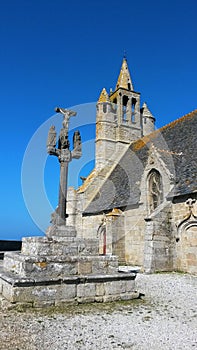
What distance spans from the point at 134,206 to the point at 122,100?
1415cm

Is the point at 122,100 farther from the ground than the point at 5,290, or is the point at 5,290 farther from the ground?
the point at 122,100

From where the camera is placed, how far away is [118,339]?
3.80 metres

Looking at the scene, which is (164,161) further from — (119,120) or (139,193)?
(119,120)

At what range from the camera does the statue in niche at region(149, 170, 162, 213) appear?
13992 millimetres

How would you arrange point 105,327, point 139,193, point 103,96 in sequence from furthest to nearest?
1. point 103,96
2. point 139,193
3. point 105,327

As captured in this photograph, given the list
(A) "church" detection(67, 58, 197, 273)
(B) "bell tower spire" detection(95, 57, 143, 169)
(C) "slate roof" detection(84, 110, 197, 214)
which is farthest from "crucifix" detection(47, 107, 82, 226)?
(B) "bell tower spire" detection(95, 57, 143, 169)

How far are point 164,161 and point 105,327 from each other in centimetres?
1066

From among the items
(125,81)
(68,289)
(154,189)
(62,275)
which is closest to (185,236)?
(154,189)

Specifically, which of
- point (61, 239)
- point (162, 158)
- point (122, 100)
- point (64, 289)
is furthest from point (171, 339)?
point (122, 100)

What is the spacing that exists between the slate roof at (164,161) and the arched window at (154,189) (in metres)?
0.78

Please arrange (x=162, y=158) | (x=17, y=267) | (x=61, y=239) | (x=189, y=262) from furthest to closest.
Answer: (x=162, y=158), (x=189, y=262), (x=61, y=239), (x=17, y=267)

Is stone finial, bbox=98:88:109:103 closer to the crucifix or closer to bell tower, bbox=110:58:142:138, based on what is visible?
bell tower, bbox=110:58:142:138

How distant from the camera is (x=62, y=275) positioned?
5891mm

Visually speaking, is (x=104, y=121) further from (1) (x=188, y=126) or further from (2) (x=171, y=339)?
(2) (x=171, y=339)
